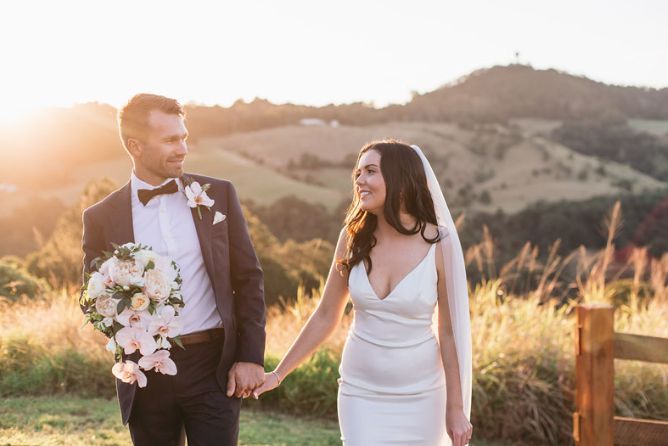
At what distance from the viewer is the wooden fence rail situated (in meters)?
4.53

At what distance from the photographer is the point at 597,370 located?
4.57 metres

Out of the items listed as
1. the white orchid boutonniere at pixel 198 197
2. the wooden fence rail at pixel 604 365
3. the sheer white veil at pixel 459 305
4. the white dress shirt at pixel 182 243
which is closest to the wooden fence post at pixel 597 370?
the wooden fence rail at pixel 604 365

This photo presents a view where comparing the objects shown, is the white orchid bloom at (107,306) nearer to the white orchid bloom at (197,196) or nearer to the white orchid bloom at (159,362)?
the white orchid bloom at (159,362)

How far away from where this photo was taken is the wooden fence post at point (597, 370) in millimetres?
4535

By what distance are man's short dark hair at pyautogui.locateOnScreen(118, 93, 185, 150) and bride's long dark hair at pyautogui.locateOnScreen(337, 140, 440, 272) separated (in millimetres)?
902

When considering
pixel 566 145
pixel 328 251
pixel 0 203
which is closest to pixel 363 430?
pixel 328 251

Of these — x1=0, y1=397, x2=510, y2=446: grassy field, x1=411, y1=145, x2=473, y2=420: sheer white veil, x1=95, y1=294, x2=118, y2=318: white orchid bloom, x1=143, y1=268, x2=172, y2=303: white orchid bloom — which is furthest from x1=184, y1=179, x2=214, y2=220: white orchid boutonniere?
x1=0, y1=397, x2=510, y2=446: grassy field

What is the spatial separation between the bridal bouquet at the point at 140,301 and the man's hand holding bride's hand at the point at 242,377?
1.00 feet

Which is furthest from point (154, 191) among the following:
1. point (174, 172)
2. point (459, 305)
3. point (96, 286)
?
point (459, 305)

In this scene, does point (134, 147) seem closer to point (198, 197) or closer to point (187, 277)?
point (198, 197)

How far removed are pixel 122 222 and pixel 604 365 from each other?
9.47ft

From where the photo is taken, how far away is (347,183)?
172 ft

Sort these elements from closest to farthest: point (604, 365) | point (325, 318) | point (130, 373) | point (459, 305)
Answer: point (130, 373)
point (459, 305)
point (325, 318)
point (604, 365)

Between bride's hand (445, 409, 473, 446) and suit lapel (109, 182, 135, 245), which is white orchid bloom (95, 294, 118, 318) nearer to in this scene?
suit lapel (109, 182, 135, 245)
